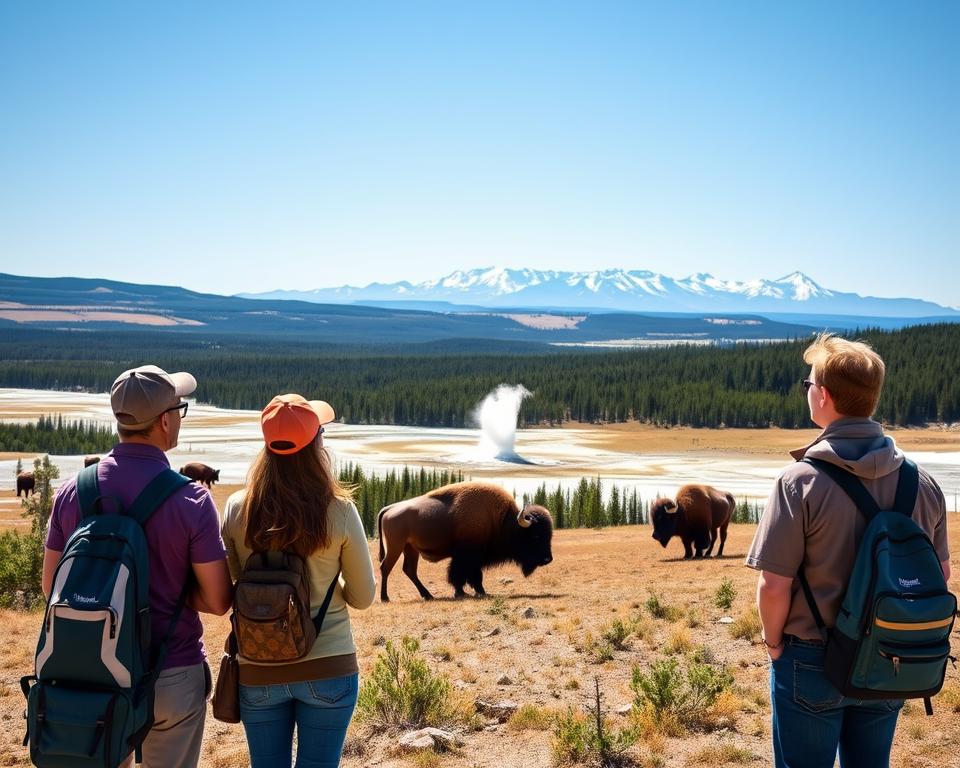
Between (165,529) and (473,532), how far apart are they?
431 inches

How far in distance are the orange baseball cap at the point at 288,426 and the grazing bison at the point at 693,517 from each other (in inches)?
667

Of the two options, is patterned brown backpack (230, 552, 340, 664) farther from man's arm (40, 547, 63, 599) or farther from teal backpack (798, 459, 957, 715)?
teal backpack (798, 459, 957, 715)

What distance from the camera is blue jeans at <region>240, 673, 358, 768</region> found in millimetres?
3916

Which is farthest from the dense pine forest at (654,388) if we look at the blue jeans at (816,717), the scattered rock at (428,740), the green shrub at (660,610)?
the blue jeans at (816,717)

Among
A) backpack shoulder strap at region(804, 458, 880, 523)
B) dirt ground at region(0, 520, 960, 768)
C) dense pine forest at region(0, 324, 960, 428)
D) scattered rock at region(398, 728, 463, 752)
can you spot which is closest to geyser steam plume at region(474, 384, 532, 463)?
dense pine forest at region(0, 324, 960, 428)

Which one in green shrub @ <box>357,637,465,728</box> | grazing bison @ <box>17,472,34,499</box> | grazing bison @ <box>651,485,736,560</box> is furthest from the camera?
grazing bison @ <box>17,472,34,499</box>

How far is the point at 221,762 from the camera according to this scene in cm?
654

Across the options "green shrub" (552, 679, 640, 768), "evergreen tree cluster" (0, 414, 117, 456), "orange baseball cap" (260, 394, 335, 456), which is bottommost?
"evergreen tree cluster" (0, 414, 117, 456)

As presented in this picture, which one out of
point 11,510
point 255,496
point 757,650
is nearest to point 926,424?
point 11,510

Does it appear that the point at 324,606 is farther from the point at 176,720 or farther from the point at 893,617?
the point at 893,617

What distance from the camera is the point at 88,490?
3.81 metres

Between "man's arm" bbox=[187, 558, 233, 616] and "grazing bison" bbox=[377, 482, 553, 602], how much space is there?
10602 mm

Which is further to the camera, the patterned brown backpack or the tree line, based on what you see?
the tree line

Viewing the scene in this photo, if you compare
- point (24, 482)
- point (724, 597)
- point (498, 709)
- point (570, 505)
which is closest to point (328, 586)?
point (498, 709)
